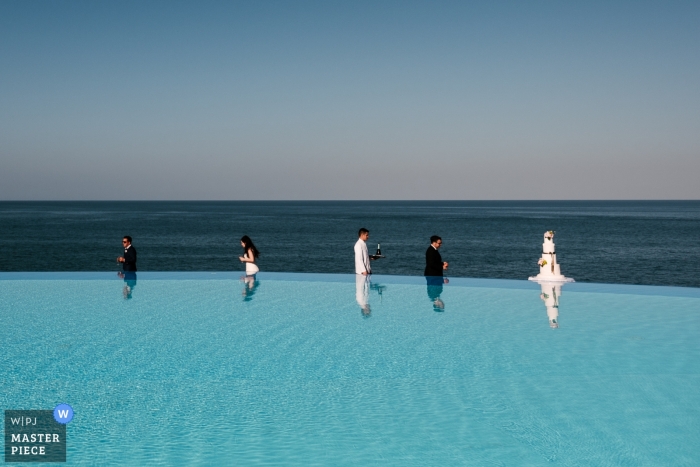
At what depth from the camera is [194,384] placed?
23.0 feet

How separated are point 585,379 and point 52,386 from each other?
5464 millimetres

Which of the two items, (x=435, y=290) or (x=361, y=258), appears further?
(x=361, y=258)

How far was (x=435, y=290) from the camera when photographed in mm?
13414

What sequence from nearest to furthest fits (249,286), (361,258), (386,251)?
(361,258) → (249,286) → (386,251)

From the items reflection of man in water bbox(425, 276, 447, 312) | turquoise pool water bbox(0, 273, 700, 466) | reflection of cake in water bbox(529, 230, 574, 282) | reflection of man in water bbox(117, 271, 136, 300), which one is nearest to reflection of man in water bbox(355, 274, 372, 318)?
turquoise pool water bbox(0, 273, 700, 466)

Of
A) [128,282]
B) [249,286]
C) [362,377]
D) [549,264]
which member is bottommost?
[362,377]

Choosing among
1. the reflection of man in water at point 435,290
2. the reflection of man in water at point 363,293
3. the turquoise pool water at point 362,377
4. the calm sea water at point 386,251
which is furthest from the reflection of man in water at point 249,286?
the calm sea water at point 386,251

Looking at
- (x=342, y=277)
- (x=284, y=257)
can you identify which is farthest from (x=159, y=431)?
(x=284, y=257)

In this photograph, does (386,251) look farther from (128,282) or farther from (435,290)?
(435,290)

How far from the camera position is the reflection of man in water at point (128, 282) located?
12.9 metres

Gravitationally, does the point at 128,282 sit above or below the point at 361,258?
below

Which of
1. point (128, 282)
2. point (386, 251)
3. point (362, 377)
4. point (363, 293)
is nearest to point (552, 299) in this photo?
point (363, 293)

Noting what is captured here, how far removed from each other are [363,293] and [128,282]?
5.03 m

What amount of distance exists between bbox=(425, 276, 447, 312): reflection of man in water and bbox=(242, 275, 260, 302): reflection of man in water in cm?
338
